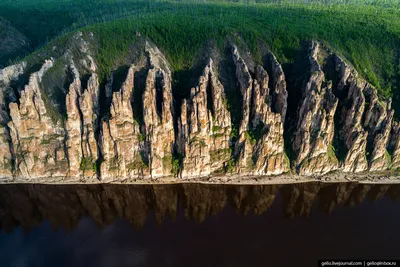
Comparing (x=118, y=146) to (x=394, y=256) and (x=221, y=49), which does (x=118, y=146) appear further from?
(x=394, y=256)

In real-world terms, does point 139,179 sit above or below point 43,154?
below

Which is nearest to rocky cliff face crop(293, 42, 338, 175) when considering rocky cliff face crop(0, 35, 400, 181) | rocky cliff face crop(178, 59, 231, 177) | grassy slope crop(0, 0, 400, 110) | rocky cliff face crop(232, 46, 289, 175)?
rocky cliff face crop(0, 35, 400, 181)

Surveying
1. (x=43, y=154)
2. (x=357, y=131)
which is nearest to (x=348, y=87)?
(x=357, y=131)

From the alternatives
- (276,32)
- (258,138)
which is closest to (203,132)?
(258,138)

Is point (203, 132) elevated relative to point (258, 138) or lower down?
elevated

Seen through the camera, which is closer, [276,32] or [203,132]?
[203,132]

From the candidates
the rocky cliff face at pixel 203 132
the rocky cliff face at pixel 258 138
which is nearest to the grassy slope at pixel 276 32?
the rocky cliff face at pixel 203 132

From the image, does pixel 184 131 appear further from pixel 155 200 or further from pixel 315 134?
pixel 315 134

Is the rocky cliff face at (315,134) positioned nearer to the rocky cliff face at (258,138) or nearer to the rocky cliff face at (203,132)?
the rocky cliff face at (258,138)
